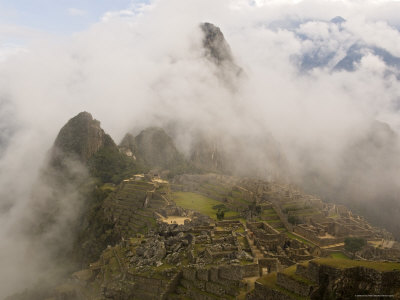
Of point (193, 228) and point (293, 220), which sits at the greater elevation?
point (193, 228)

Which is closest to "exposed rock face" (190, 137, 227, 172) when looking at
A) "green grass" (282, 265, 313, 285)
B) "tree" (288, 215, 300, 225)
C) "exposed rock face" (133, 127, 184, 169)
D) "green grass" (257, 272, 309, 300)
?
"exposed rock face" (133, 127, 184, 169)

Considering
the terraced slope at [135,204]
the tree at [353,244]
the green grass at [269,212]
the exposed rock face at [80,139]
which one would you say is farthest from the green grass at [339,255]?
the exposed rock face at [80,139]

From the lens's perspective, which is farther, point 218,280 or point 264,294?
point 218,280

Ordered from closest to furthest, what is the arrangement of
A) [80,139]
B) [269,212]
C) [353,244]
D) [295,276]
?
[295,276], [353,244], [269,212], [80,139]

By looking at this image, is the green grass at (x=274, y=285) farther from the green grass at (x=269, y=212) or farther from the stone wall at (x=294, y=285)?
the green grass at (x=269, y=212)

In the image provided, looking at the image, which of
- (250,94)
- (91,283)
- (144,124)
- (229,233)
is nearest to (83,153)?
(144,124)

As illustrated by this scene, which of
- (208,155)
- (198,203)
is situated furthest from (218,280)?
(208,155)

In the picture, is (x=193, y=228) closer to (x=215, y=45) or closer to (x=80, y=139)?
(x=80, y=139)
